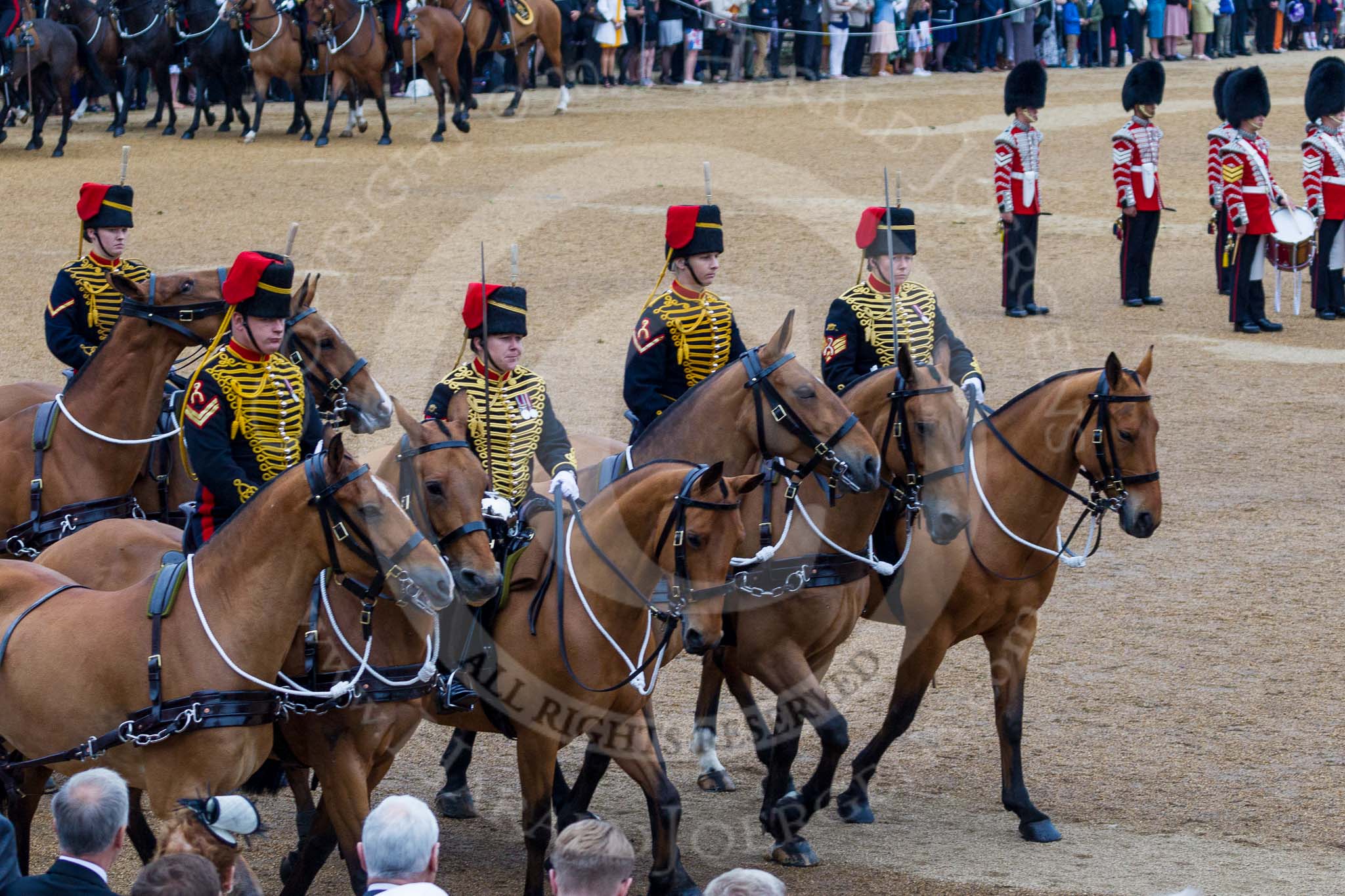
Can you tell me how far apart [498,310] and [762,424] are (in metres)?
1.12

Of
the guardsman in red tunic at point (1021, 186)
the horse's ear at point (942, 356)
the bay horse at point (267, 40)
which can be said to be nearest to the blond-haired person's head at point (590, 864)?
the horse's ear at point (942, 356)

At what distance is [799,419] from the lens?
244 inches

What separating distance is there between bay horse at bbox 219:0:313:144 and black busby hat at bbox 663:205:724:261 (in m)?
14.9

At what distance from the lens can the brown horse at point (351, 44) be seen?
67.6ft

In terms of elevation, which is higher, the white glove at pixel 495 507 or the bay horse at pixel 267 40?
the bay horse at pixel 267 40

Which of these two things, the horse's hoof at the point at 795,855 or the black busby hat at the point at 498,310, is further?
the black busby hat at the point at 498,310

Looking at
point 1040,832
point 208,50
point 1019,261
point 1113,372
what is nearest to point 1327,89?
point 1019,261

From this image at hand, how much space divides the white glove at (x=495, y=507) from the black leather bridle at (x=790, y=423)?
99 cm

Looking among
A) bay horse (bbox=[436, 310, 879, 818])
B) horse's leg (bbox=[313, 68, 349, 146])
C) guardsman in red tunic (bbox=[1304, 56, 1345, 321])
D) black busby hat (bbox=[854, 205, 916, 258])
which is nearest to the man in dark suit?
bay horse (bbox=[436, 310, 879, 818])

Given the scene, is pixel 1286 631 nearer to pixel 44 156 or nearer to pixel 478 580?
pixel 478 580

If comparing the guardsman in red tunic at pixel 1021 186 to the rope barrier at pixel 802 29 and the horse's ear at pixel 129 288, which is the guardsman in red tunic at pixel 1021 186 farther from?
the horse's ear at pixel 129 288

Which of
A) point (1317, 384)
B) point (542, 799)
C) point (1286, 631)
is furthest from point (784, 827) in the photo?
point (1317, 384)

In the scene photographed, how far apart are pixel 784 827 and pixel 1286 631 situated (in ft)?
11.3

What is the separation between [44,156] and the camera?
20.3 meters
